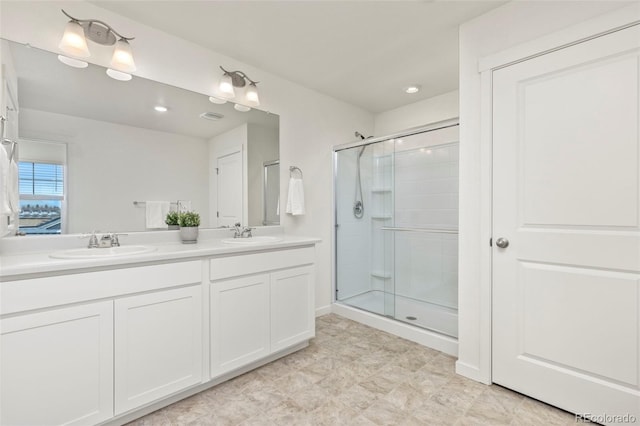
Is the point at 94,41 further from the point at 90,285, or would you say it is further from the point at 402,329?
the point at 402,329

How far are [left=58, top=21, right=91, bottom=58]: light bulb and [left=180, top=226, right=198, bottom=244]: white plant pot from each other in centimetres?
118

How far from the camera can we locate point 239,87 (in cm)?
250

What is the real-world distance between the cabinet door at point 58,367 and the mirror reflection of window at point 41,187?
2.32ft

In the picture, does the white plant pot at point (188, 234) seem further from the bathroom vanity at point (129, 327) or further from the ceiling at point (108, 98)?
the ceiling at point (108, 98)

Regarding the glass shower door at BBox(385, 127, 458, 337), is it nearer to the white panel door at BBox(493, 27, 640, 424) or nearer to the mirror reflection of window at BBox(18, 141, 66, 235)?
the white panel door at BBox(493, 27, 640, 424)

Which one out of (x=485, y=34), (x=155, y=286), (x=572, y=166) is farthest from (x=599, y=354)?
(x=155, y=286)

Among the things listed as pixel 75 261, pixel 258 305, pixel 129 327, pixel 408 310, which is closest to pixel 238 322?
pixel 258 305

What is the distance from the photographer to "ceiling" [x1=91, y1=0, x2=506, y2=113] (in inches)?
72.3

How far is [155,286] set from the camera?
1537 mm

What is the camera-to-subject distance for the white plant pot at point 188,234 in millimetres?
2047

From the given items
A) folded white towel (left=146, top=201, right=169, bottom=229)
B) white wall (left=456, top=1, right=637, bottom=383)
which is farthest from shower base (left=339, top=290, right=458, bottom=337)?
folded white towel (left=146, top=201, right=169, bottom=229)

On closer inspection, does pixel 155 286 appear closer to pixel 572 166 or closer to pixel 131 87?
pixel 131 87

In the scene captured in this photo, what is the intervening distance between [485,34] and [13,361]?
2944mm

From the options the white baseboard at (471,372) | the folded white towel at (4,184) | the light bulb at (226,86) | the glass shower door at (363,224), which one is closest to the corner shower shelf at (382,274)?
the glass shower door at (363,224)
